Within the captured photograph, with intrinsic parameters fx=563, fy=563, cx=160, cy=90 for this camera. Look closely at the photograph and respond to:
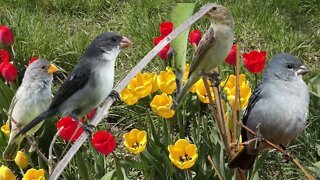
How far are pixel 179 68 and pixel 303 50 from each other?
2.82m

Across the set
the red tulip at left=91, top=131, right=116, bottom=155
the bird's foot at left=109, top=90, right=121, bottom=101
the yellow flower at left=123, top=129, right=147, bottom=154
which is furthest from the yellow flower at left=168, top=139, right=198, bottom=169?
the bird's foot at left=109, top=90, right=121, bottom=101

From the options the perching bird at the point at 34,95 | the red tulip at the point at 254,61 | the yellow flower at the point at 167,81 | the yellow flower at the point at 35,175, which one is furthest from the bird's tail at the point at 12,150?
the red tulip at the point at 254,61

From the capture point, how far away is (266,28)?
14.1ft

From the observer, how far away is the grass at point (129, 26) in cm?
412

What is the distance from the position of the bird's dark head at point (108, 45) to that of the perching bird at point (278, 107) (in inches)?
19.6

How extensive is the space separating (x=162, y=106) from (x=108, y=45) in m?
0.61

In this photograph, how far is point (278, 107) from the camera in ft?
6.17

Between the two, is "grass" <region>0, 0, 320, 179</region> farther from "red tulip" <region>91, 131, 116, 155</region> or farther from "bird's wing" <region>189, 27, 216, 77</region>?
"bird's wing" <region>189, 27, 216, 77</region>

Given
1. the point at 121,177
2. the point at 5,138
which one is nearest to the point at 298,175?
the point at 121,177

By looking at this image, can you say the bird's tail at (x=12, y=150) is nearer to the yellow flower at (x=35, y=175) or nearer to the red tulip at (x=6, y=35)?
the yellow flower at (x=35, y=175)

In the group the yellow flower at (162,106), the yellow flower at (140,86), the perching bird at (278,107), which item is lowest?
the yellow flower at (162,106)

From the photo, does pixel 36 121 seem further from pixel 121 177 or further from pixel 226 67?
pixel 226 67

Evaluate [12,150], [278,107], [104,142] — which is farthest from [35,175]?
[278,107]

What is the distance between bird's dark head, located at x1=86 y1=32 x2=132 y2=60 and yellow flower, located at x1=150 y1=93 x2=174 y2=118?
549mm
